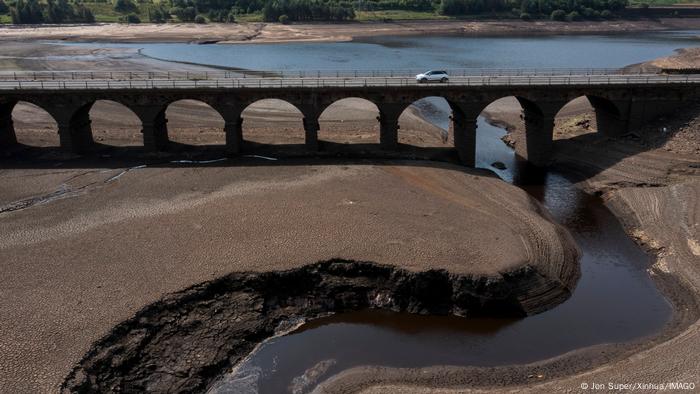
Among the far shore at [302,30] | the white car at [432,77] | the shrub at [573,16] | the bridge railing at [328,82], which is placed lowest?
the bridge railing at [328,82]

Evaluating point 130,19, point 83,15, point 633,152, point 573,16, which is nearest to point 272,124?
point 633,152

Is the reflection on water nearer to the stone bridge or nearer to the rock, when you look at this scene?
the rock

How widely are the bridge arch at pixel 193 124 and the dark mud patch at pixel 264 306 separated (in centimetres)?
2703

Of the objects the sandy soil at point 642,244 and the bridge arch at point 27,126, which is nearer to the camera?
the sandy soil at point 642,244

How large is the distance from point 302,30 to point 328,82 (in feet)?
364

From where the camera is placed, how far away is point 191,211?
4200 centimetres

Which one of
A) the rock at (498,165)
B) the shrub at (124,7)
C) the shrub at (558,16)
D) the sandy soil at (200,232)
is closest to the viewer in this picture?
the sandy soil at (200,232)

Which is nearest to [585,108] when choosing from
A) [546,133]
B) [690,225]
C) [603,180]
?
[546,133]

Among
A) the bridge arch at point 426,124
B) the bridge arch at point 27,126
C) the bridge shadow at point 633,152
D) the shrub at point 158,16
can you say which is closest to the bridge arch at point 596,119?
the bridge shadow at point 633,152

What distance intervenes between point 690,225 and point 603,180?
11070 mm

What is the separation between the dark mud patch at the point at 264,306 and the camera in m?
28.3

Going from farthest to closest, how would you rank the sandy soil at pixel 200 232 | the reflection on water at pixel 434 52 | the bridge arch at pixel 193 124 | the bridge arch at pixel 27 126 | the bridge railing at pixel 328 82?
the reflection on water at pixel 434 52 < the bridge arch at pixel 193 124 < the bridge arch at pixel 27 126 < the bridge railing at pixel 328 82 < the sandy soil at pixel 200 232

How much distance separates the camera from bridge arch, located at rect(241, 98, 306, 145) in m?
60.9

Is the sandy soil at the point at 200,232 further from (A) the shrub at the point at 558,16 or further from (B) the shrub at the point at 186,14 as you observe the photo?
(A) the shrub at the point at 558,16
